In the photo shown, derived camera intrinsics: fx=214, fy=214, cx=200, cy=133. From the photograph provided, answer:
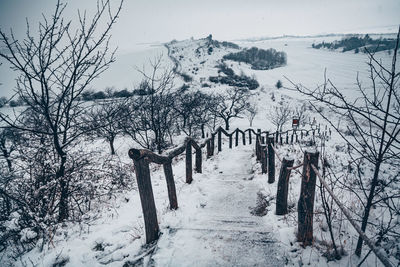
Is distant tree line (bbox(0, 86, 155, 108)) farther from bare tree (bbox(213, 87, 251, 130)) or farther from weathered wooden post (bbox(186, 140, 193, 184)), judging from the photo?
bare tree (bbox(213, 87, 251, 130))

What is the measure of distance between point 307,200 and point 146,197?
2.06 m

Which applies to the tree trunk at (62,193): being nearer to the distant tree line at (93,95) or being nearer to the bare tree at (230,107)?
the distant tree line at (93,95)

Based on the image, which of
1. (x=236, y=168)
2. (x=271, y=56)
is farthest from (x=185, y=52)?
(x=236, y=168)

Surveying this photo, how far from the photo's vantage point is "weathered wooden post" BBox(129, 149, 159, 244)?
276 cm

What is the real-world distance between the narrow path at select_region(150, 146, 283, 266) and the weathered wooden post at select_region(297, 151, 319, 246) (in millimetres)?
401

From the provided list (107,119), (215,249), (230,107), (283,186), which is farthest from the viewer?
(230,107)

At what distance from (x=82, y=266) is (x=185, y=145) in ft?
8.67

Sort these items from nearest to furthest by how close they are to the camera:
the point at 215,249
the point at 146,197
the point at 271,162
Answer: the point at 215,249
the point at 146,197
the point at 271,162

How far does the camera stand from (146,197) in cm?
288

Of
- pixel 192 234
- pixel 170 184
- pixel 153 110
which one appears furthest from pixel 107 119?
pixel 153 110

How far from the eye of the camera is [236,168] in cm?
707

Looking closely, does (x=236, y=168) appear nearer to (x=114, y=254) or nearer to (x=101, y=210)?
(x=101, y=210)

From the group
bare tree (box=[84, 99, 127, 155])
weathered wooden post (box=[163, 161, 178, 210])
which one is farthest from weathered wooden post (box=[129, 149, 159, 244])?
bare tree (box=[84, 99, 127, 155])

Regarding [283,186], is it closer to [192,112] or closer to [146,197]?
[146,197]
